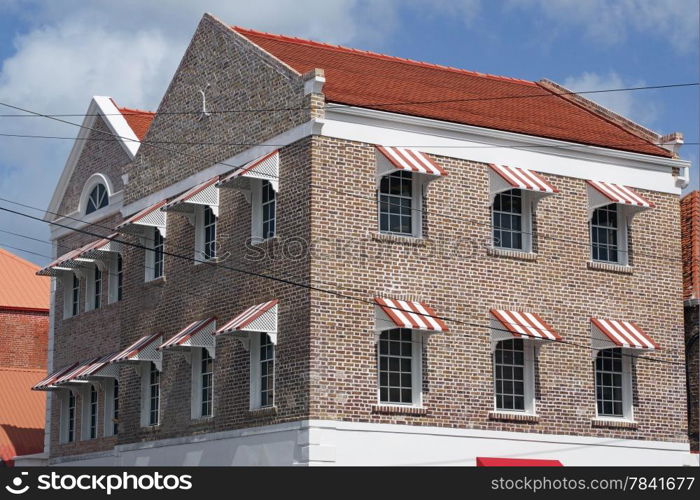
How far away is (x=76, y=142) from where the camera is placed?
142 ft

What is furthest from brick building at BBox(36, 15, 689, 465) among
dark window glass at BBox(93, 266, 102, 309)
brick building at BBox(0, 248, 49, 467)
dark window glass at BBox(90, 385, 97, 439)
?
brick building at BBox(0, 248, 49, 467)

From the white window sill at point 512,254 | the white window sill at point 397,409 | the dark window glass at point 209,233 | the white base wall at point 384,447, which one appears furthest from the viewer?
the dark window glass at point 209,233

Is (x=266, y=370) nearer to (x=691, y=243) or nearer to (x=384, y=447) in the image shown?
(x=384, y=447)

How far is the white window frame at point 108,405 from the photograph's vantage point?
1535 inches

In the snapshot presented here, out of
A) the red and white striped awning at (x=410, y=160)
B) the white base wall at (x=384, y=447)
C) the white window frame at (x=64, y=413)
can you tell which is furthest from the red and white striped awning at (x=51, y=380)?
the red and white striped awning at (x=410, y=160)

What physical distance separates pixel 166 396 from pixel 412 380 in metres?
7.04

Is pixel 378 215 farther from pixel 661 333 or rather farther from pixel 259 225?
pixel 661 333

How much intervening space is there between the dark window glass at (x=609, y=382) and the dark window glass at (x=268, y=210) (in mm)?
8183

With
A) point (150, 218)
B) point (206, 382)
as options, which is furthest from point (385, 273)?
point (150, 218)

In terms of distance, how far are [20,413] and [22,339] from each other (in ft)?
17.5

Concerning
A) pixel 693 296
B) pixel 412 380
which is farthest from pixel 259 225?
pixel 693 296

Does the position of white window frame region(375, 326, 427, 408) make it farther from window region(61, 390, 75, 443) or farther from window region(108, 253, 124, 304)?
window region(61, 390, 75, 443)

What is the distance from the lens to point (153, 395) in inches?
1428

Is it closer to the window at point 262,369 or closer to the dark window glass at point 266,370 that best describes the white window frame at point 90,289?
the window at point 262,369
